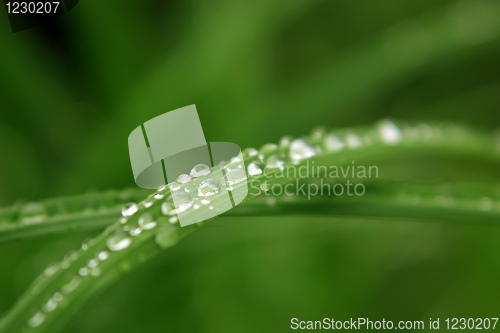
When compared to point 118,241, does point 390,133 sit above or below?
above

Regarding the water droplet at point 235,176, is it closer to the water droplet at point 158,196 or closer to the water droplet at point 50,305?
the water droplet at point 158,196

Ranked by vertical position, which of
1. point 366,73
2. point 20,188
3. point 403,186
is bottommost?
point 403,186

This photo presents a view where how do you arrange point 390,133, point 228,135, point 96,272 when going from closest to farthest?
point 96,272
point 390,133
point 228,135

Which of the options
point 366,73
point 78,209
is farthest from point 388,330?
point 78,209

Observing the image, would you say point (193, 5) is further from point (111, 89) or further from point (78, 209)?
point (78, 209)

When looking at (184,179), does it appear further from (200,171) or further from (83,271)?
(83,271)

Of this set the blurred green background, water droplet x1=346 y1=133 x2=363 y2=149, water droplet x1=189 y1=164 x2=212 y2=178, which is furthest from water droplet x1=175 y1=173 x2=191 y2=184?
the blurred green background

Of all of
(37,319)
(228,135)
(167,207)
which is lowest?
(37,319)

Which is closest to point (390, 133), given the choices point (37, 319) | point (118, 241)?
point (118, 241)
